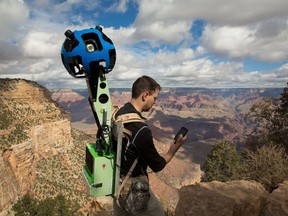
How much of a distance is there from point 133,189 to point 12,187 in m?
33.3

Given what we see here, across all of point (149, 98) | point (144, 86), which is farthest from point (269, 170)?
point (144, 86)

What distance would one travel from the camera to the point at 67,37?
389cm

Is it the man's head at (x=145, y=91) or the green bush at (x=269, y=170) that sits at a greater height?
the man's head at (x=145, y=91)

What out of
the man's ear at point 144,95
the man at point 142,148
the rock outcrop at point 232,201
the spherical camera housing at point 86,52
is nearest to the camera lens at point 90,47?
the spherical camera housing at point 86,52

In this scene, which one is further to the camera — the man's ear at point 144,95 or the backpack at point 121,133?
the man's ear at point 144,95

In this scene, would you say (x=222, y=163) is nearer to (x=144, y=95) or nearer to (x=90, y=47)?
(x=144, y=95)

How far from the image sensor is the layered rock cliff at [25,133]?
105ft

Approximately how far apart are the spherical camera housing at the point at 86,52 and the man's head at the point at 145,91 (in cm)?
57

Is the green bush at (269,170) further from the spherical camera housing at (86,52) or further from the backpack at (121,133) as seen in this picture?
the spherical camera housing at (86,52)

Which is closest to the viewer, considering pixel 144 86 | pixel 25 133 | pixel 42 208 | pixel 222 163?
pixel 144 86

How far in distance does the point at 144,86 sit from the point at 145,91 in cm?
9

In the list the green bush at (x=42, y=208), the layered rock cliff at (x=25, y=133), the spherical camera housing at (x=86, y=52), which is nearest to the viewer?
the spherical camera housing at (x=86, y=52)

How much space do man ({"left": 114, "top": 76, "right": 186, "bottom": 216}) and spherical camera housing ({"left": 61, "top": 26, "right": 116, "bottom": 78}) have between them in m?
0.70

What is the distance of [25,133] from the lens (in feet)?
128
